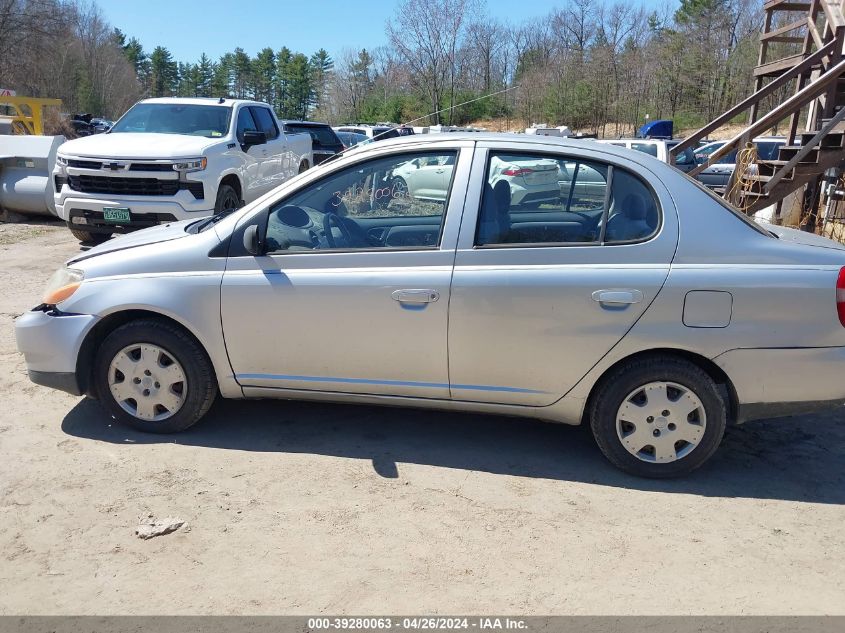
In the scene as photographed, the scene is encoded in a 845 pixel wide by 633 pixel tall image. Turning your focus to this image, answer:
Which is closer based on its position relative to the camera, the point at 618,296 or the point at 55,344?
the point at 618,296

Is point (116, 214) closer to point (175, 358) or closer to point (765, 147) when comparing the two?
point (175, 358)

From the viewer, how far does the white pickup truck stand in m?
8.72

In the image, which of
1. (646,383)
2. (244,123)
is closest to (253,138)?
(244,123)

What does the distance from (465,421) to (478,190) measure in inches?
61.4

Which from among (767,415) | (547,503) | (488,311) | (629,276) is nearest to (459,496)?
(547,503)

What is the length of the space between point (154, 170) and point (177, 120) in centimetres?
166

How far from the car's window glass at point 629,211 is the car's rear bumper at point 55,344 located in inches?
119

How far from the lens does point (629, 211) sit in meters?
3.93

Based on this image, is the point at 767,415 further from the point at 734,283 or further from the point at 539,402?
the point at 539,402

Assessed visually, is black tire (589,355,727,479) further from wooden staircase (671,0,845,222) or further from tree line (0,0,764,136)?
tree line (0,0,764,136)

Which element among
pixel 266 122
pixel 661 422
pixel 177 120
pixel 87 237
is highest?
pixel 266 122

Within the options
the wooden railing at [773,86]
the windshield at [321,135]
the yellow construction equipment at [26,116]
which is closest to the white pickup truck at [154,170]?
the wooden railing at [773,86]

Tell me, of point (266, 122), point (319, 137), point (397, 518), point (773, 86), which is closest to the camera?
point (397, 518)

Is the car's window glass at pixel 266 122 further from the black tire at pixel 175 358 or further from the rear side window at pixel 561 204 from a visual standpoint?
the rear side window at pixel 561 204
